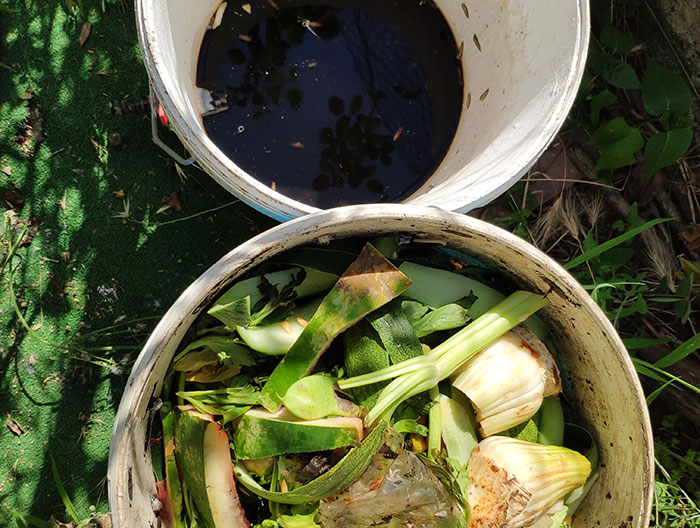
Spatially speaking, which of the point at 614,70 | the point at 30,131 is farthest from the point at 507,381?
the point at 30,131

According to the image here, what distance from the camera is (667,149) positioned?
5.48ft

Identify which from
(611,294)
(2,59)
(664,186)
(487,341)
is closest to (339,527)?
(487,341)

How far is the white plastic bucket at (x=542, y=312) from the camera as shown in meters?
0.96

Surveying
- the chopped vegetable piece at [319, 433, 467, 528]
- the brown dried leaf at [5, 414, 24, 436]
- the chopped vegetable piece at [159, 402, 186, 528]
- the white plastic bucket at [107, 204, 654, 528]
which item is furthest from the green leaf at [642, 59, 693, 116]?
the brown dried leaf at [5, 414, 24, 436]

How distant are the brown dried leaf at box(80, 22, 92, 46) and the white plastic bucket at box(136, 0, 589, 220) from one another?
46 centimetres

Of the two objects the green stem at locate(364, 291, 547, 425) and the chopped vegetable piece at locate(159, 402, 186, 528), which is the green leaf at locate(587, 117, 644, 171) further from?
the chopped vegetable piece at locate(159, 402, 186, 528)

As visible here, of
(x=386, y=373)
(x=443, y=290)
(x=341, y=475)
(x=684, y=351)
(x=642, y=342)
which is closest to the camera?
(x=341, y=475)

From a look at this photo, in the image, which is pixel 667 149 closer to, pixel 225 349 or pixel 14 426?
pixel 225 349

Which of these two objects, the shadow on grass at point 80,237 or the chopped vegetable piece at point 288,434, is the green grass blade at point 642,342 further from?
the shadow on grass at point 80,237

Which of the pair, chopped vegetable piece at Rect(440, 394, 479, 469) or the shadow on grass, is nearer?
chopped vegetable piece at Rect(440, 394, 479, 469)

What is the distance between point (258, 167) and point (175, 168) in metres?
0.36

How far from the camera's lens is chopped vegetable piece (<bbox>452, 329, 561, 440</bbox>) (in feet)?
3.92

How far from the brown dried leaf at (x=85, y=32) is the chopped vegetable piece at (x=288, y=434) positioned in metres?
1.31

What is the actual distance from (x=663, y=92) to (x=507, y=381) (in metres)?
1.08
